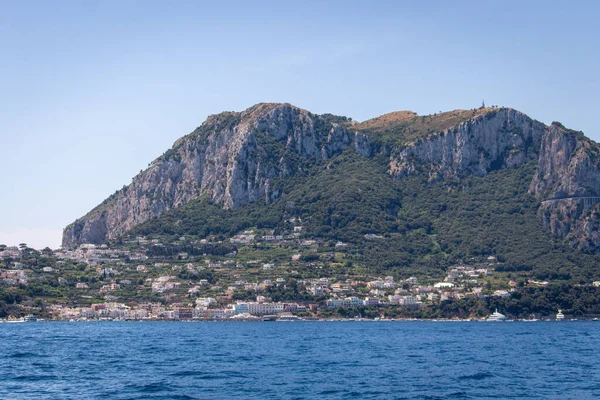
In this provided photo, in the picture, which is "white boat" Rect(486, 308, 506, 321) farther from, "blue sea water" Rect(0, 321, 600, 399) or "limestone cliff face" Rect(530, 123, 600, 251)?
"limestone cliff face" Rect(530, 123, 600, 251)

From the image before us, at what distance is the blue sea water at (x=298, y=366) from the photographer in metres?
50.8

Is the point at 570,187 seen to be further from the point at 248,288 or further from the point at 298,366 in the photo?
the point at 298,366

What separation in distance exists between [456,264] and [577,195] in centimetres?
3124

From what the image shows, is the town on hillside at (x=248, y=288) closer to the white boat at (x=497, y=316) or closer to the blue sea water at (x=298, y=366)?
the white boat at (x=497, y=316)

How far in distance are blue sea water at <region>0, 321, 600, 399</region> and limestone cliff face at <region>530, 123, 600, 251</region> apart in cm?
7616

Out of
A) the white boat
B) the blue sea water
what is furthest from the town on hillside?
the blue sea water

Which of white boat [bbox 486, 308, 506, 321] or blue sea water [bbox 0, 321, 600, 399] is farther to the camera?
white boat [bbox 486, 308, 506, 321]

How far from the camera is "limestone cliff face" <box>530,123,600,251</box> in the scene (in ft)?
581

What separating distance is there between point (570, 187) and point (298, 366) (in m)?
136

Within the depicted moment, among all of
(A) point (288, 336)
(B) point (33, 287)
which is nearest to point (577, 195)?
(A) point (288, 336)

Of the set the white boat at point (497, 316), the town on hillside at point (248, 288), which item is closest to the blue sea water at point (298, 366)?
the white boat at point (497, 316)

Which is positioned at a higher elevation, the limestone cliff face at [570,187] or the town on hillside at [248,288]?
the limestone cliff face at [570,187]

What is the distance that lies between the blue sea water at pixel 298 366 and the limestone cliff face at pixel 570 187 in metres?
76.2

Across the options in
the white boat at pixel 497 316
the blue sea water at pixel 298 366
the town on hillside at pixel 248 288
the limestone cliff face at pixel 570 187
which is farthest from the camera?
the limestone cliff face at pixel 570 187
